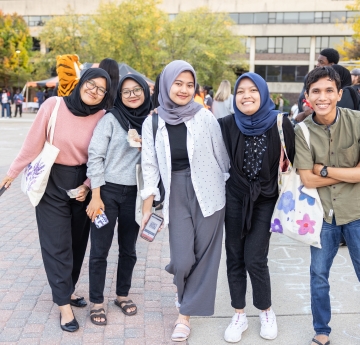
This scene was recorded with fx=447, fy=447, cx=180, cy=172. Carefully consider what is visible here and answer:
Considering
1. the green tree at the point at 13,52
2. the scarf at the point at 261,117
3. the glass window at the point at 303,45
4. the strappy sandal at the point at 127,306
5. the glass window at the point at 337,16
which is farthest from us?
the glass window at the point at 303,45

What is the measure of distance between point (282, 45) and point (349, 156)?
49.1 metres

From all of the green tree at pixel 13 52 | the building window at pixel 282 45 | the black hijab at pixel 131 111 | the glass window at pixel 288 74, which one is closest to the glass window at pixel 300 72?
the glass window at pixel 288 74

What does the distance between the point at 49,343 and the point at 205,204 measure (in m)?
1.45

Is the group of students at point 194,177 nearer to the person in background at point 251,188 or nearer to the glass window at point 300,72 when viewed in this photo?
the person in background at point 251,188

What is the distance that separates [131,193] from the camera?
11.0 feet

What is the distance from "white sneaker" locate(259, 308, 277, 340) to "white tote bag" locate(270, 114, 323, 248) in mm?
710

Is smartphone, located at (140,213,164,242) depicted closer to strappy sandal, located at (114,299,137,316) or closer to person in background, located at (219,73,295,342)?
person in background, located at (219,73,295,342)

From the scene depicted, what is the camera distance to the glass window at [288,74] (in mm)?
49406

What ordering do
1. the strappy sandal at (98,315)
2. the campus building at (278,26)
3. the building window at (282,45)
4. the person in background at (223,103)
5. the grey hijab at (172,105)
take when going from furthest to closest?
the building window at (282,45), the campus building at (278,26), the person in background at (223,103), the strappy sandal at (98,315), the grey hijab at (172,105)

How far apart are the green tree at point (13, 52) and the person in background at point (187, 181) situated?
133ft

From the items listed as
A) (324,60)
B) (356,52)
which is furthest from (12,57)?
(324,60)

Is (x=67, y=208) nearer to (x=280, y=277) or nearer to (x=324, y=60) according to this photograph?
(x=280, y=277)

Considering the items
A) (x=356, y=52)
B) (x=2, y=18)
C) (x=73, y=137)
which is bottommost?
(x=73, y=137)

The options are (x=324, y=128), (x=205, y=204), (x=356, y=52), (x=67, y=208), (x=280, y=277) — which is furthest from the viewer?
(x=356, y=52)
